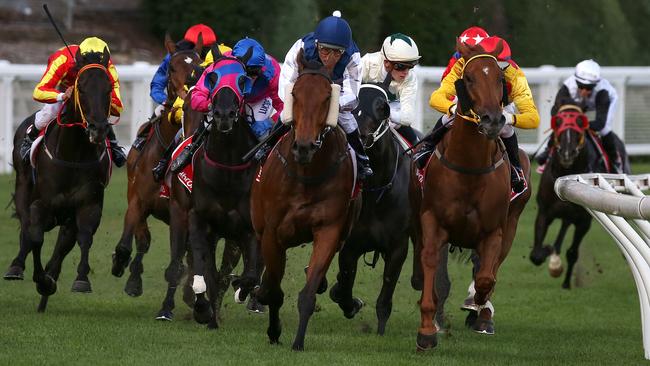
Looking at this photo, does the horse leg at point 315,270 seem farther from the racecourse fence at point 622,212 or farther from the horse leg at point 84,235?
the horse leg at point 84,235

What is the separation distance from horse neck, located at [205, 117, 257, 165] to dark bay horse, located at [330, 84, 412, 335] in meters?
0.87

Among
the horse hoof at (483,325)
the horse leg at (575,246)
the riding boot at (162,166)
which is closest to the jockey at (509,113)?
the horse hoof at (483,325)

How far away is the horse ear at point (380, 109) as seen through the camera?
31.7 ft

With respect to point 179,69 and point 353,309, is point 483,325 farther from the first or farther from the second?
point 179,69

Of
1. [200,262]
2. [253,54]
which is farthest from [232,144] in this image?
[200,262]

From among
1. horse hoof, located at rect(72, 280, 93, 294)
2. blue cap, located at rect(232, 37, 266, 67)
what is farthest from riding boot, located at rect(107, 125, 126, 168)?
blue cap, located at rect(232, 37, 266, 67)

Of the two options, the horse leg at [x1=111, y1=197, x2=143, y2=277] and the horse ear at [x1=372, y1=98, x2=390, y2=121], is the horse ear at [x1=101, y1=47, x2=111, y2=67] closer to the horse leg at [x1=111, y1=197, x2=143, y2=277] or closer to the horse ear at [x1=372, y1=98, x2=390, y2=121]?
the horse leg at [x1=111, y1=197, x2=143, y2=277]

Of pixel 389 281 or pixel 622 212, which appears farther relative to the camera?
pixel 389 281

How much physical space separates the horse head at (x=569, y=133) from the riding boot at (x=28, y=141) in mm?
5208

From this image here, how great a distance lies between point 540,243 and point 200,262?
5313 mm

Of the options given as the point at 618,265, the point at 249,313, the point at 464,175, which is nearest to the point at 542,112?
the point at 618,265

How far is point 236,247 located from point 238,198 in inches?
51.3

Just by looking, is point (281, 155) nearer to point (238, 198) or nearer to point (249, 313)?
point (238, 198)

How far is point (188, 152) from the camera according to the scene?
383 inches
